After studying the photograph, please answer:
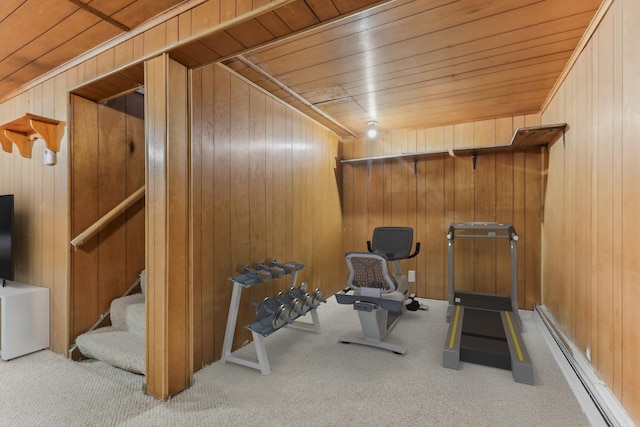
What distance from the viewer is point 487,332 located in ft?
8.16

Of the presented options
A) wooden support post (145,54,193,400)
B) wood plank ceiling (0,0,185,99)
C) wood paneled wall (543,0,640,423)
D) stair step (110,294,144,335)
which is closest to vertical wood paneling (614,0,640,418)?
wood paneled wall (543,0,640,423)

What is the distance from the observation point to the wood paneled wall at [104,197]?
2336 mm

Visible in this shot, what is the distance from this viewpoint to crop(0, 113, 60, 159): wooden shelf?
7.40 ft

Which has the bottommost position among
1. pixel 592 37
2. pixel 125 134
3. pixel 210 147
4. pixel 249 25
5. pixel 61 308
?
pixel 61 308

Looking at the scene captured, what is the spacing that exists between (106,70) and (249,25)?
129cm

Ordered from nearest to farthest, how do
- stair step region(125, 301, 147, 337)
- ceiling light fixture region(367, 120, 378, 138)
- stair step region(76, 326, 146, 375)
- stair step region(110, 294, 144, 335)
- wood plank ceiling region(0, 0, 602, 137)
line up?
wood plank ceiling region(0, 0, 602, 137)
stair step region(76, 326, 146, 375)
stair step region(125, 301, 147, 337)
stair step region(110, 294, 144, 335)
ceiling light fixture region(367, 120, 378, 138)

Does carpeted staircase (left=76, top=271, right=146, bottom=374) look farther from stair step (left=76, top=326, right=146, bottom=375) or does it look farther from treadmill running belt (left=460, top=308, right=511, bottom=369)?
treadmill running belt (left=460, top=308, right=511, bottom=369)

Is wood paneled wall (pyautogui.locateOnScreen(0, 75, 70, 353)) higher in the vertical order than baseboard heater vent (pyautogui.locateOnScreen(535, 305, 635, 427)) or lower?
higher

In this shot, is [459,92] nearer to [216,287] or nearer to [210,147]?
[210,147]

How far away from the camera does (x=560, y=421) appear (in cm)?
159

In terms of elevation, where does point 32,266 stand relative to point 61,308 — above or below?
above

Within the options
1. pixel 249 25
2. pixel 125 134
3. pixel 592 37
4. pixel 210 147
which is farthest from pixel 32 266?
pixel 592 37

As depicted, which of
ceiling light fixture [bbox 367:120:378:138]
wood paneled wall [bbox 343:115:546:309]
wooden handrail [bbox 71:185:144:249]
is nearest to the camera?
wooden handrail [bbox 71:185:144:249]

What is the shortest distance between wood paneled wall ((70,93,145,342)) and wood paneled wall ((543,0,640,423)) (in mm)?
3495
